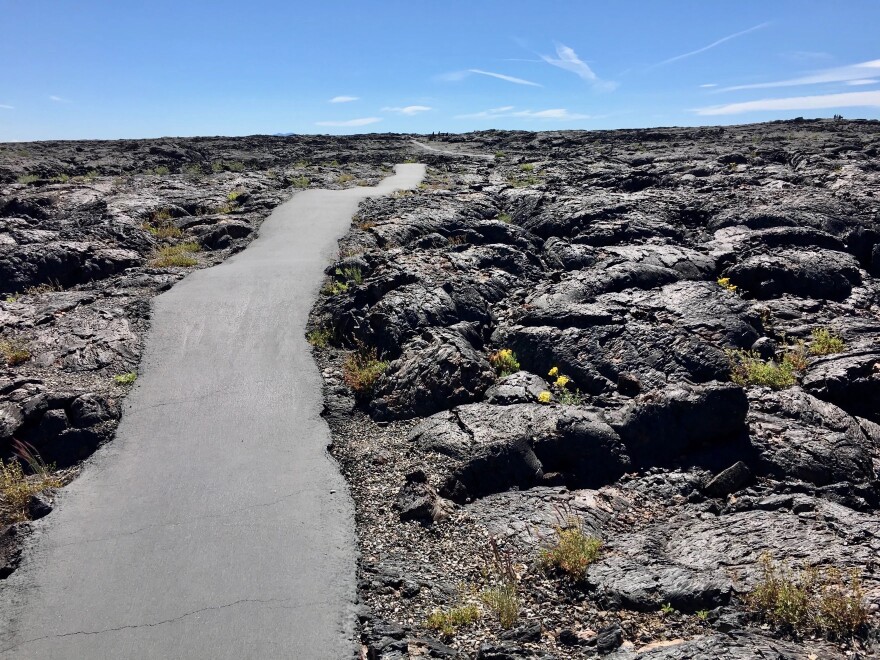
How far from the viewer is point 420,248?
15492 mm

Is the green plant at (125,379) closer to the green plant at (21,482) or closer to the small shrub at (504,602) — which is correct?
the green plant at (21,482)

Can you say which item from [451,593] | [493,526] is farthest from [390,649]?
[493,526]

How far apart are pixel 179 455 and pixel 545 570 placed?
5537mm

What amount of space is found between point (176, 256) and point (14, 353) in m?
5.94

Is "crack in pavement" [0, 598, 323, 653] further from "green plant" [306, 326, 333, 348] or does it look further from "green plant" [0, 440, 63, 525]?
"green plant" [306, 326, 333, 348]

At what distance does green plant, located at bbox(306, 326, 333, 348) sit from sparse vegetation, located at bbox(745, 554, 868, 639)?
8622mm

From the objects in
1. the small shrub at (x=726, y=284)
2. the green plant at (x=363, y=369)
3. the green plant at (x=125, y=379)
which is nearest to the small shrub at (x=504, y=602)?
the green plant at (x=363, y=369)

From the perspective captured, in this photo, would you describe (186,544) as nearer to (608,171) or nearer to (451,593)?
(451,593)

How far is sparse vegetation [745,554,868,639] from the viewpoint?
445 cm

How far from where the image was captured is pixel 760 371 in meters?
8.87

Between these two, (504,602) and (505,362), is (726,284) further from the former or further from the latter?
(504,602)

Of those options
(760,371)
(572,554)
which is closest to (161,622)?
(572,554)

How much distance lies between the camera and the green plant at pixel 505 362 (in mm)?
10141

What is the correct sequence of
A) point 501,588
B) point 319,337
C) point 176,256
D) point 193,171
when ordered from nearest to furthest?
point 501,588 < point 319,337 < point 176,256 < point 193,171
